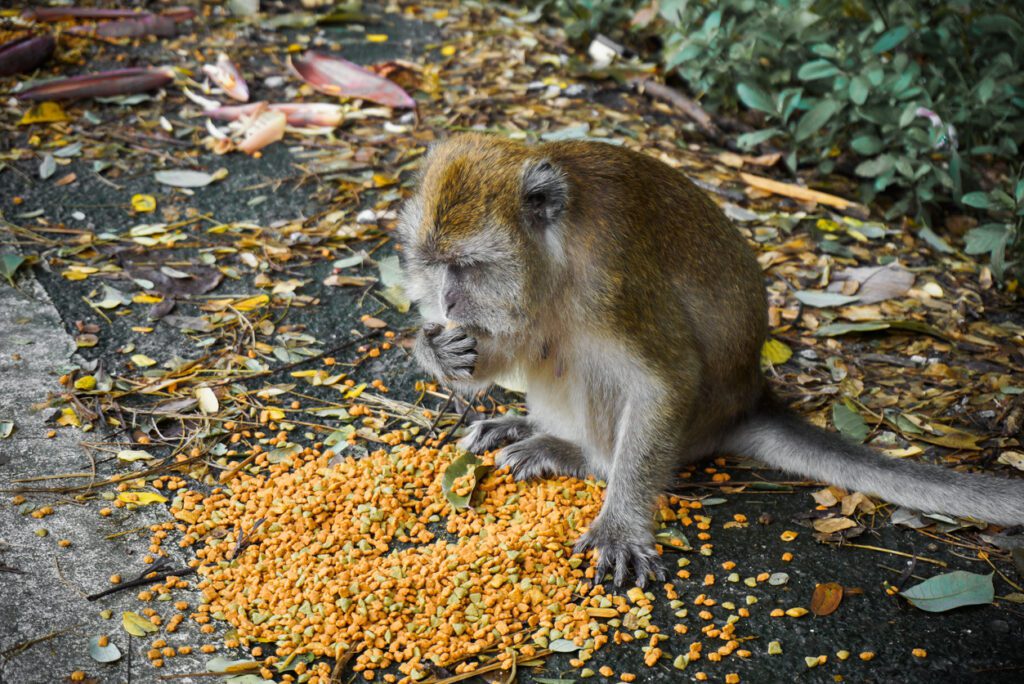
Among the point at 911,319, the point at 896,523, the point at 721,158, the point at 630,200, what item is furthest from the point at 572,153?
the point at 721,158

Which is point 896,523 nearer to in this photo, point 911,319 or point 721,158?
point 911,319

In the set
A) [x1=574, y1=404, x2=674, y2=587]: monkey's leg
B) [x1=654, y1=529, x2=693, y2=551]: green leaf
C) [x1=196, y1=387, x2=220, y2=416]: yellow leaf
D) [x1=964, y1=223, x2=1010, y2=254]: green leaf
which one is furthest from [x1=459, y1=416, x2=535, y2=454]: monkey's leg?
[x1=964, y1=223, x2=1010, y2=254]: green leaf

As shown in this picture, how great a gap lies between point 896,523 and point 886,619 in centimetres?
56

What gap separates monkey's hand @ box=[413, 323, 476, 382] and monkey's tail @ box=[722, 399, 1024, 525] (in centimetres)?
124

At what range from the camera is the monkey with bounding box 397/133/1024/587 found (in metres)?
3.63

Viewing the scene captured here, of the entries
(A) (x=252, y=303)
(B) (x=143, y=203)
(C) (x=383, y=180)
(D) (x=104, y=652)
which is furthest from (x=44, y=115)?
(D) (x=104, y=652)

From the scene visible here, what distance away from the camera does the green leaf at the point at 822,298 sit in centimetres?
526

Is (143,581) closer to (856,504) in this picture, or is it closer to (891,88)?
(856,504)

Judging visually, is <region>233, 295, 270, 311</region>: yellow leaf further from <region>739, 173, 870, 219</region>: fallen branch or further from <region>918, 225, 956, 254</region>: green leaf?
<region>918, 225, 956, 254</region>: green leaf

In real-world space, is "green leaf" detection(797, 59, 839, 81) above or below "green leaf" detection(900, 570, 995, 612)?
above

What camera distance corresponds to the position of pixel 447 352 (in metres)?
3.83

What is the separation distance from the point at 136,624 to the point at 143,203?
3173 mm

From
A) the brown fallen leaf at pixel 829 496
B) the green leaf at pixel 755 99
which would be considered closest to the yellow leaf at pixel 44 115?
the green leaf at pixel 755 99

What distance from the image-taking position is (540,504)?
13.3ft
